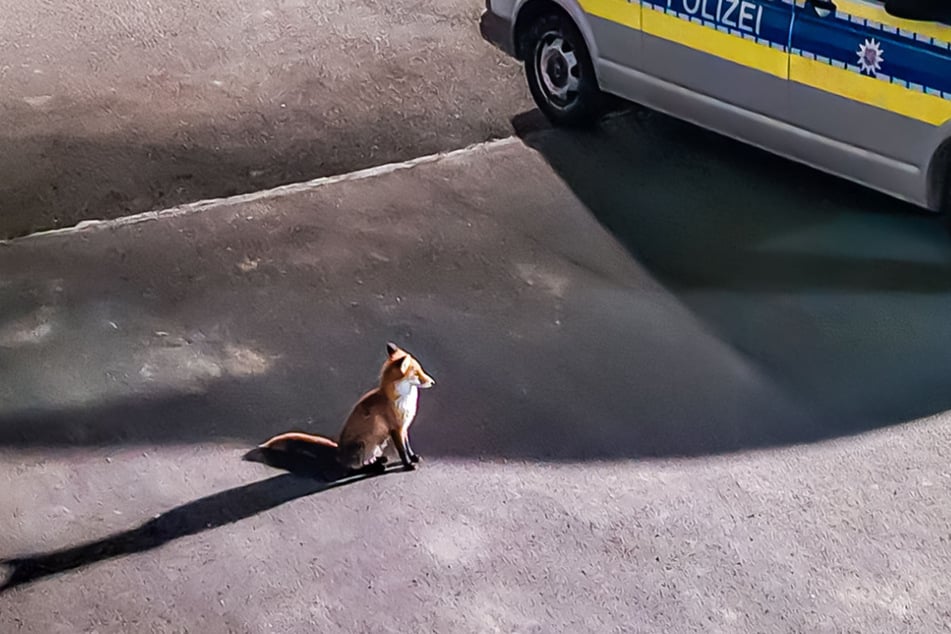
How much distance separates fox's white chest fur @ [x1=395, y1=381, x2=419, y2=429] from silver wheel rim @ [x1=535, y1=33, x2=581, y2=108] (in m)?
3.10

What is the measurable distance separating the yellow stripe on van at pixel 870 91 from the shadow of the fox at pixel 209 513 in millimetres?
2779

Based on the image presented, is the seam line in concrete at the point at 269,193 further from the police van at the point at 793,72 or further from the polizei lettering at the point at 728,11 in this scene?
the polizei lettering at the point at 728,11

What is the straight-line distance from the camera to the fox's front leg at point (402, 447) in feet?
15.6

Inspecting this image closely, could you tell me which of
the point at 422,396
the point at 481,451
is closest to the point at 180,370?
the point at 422,396

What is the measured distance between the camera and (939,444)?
193 inches

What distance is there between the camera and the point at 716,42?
6.23m

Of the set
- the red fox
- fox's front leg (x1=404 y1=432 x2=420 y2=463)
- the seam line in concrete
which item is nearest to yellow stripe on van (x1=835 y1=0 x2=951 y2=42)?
the seam line in concrete

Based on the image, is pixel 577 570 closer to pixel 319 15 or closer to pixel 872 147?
pixel 872 147

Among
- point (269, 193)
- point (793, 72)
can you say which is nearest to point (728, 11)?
point (793, 72)

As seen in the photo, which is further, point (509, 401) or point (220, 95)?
point (220, 95)

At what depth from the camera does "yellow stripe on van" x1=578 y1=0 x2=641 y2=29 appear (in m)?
6.59

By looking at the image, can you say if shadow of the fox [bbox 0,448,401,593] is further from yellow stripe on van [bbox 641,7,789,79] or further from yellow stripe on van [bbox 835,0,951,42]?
yellow stripe on van [bbox 835,0,951,42]

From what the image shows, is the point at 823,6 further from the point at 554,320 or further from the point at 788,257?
the point at 554,320

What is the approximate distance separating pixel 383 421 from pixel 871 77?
2.73 meters
